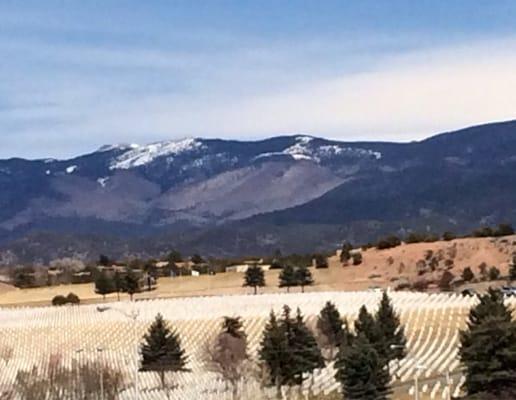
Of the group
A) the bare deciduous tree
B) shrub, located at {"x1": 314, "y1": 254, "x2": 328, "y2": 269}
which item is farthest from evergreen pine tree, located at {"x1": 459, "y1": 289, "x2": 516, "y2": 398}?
shrub, located at {"x1": 314, "y1": 254, "x2": 328, "y2": 269}

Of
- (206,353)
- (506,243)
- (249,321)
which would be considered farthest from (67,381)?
(506,243)

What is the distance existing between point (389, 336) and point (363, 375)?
46.2ft

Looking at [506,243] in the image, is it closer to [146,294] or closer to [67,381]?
[146,294]

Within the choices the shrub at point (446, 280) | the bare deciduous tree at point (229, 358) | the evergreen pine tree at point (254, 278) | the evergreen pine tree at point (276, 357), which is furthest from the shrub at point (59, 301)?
the evergreen pine tree at point (276, 357)

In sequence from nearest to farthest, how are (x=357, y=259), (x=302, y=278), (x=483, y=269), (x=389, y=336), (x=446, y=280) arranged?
(x=389, y=336) < (x=446, y=280) < (x=483, y=269) < (x=302, y=278) < (x=357, y=259)

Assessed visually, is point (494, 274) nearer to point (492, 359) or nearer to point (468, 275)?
point (468, 275)

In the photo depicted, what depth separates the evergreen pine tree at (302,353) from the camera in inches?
2427

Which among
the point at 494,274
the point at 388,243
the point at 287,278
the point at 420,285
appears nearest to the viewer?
the point at 494,274

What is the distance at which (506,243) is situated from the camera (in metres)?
134

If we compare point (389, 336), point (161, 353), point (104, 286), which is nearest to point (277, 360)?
point (389, 336)

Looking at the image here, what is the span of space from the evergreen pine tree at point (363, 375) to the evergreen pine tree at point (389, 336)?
7.40 meters

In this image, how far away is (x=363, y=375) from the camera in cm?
5241

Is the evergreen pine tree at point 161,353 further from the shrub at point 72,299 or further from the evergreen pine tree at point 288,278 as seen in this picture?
the shrub at point 72,299

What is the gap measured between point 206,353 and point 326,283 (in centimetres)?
5565
